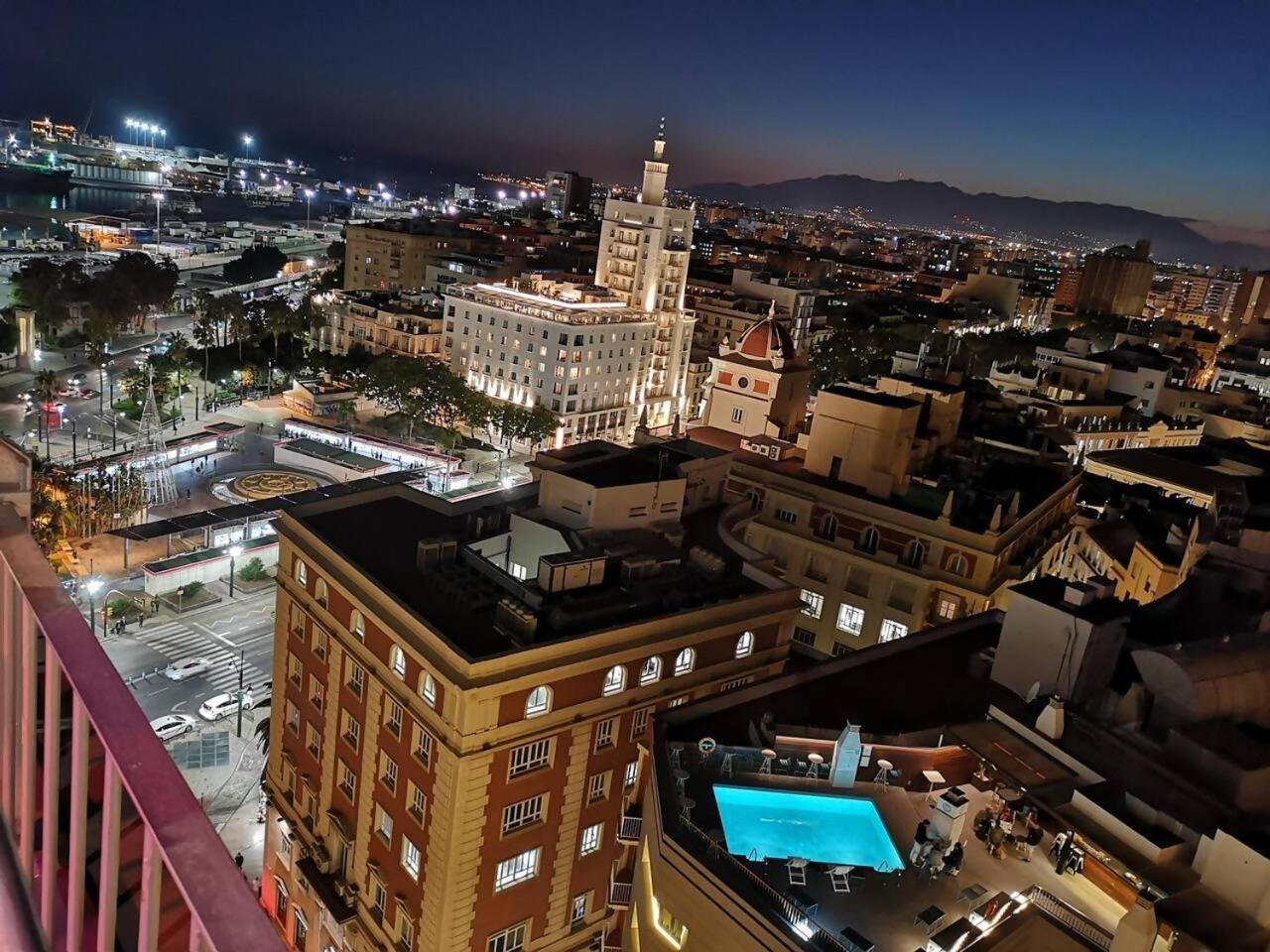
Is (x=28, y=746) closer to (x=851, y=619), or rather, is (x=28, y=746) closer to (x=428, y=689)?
(x=428, y=689)

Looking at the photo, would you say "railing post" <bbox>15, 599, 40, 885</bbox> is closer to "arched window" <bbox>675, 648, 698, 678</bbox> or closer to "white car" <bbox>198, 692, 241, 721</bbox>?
"arched window" <bbox>675, 648, 698, 678</bbox>

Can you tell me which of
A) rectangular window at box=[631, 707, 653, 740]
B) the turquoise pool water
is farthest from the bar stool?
rectangular window at box=[631, 707, 653, 740]

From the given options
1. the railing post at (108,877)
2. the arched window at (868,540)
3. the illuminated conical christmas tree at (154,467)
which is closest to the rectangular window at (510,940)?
the arched window at (868,540)

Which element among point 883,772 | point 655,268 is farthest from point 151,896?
point 655,268

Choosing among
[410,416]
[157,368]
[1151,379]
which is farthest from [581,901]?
[157,368]

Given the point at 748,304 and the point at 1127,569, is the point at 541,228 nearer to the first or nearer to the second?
the point at 748,304

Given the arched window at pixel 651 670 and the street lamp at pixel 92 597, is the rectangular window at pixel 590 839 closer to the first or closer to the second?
the arched window at pixel 651 670

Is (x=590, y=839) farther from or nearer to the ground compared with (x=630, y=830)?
nearer to the ground
